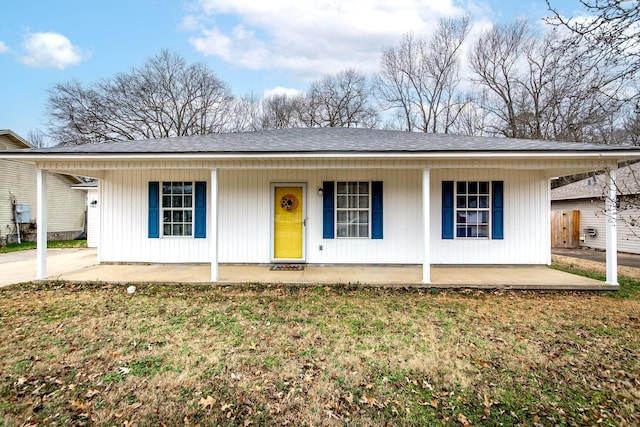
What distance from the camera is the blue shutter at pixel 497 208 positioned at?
23.8 feet

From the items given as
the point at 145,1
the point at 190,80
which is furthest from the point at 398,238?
the point at 190,80

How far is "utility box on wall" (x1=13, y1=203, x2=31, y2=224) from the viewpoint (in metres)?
13.5

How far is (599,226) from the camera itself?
12570mm

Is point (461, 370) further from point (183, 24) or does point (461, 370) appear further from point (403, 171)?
point (183, 24)

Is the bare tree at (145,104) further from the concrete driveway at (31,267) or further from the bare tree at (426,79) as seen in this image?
the concrete driveway at (31,267)

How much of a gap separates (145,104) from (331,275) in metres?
19.9

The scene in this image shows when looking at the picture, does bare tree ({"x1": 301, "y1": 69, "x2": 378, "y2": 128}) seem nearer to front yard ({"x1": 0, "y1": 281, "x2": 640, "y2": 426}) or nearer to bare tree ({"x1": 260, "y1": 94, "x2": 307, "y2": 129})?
bare tree ({"x1": 260, "y1": 94, "x2": 307, "y2": 129})

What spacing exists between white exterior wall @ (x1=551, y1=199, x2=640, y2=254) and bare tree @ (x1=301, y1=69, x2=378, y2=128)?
12.8 metres

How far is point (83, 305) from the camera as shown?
4750 mm

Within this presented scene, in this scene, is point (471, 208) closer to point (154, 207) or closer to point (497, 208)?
point (497, 208)

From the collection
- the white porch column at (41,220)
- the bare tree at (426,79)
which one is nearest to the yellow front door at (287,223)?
the white porch column at (41,220)

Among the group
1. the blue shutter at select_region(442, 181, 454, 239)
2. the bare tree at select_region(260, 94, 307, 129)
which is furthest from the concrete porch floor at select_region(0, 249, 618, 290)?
the bare tree at select_region(260, 94, 307, 129)

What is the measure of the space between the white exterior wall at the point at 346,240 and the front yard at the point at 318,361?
2325 mm

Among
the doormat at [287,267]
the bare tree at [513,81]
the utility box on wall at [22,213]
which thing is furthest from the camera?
the bare tree at [513,81]
